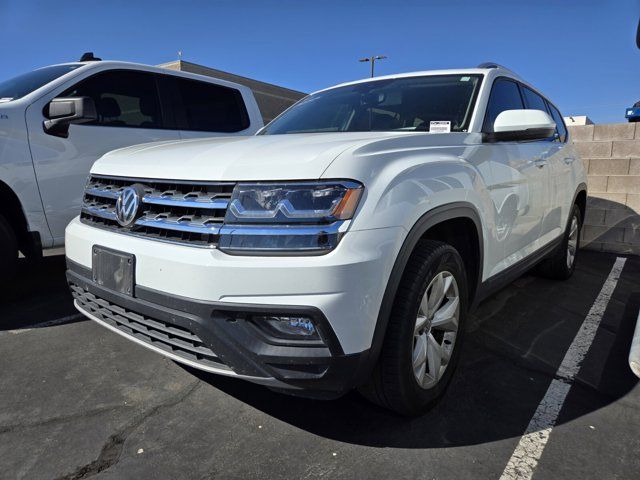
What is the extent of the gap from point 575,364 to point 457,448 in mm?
1296

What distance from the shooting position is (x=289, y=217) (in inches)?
69.9

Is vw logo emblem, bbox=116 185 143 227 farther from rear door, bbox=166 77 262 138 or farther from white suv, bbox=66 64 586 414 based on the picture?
rear door, bbox=166 77 262 138

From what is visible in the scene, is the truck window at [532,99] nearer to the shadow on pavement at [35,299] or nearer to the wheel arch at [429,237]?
the wheel arch at [429,237]

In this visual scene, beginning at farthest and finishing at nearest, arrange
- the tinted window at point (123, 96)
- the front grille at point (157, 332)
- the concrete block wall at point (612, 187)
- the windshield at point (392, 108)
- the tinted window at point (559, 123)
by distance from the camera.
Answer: the concrete block wall at point (612, 187) < the tinted window at point (559, 123) < the tinted window at point (123, 96) < the windshield at point (392, 108) < the front grille at point (157, 332)

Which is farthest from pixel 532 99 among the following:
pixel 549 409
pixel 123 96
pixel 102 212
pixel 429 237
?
pixel 123 96

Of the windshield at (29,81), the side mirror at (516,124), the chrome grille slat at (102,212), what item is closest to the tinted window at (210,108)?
the windshield at (29,81)

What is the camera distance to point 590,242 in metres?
6.66

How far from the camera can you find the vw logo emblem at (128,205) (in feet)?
7.16

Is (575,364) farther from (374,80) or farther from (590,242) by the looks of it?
(590,242)

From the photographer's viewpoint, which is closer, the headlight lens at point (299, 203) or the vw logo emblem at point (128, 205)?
the headlight lens at point (299, 203)

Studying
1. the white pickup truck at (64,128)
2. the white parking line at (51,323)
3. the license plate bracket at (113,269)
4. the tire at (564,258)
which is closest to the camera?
the license plate bracket at (113,269)

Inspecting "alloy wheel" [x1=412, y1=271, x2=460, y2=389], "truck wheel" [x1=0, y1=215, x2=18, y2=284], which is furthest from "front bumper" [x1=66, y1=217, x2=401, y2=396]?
"truck wheel" [x1=0, y1=215, x2=18, y2=284]

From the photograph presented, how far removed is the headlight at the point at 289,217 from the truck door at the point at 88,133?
2557mm

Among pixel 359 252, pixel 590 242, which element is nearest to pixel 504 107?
pixel 359 252
